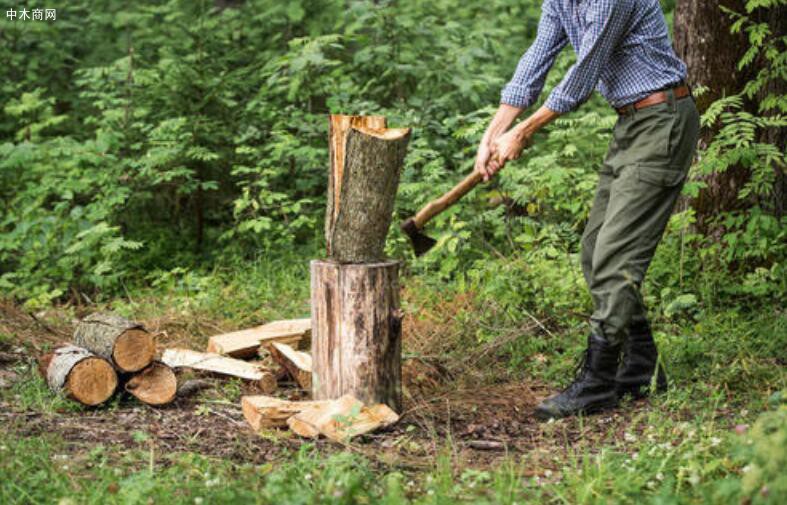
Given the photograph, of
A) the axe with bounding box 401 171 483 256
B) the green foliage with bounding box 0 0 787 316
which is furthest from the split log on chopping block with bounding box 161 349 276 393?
the green foliage with bounding box 0 0 787 316

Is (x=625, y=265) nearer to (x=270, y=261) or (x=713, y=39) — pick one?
(x=713, y=39)

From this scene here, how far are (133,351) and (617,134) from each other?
272 cm

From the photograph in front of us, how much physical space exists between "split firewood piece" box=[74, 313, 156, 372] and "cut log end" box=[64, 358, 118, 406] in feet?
0.23

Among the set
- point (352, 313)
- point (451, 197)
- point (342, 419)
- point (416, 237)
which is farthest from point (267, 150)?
point (342, 419)

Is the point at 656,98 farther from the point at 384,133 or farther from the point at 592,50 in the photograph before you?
the point at 384,133

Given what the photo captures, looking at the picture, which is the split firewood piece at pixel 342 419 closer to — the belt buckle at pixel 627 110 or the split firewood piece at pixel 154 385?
the split firewood piece at pixel 154 385

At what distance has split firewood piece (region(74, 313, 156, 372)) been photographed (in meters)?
4.71

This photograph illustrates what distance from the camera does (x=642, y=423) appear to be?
429 centimetres

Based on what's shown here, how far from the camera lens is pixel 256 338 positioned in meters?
5.57

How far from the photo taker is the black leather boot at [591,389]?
14.6ft

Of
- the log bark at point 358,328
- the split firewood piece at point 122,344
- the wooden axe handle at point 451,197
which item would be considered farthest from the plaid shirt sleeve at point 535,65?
the split firewood piece at point 122,344

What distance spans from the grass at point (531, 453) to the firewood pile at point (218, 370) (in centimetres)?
11

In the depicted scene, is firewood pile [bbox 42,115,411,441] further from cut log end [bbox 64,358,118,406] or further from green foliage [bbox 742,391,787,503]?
green foliage [bbox 742,391,787,503]

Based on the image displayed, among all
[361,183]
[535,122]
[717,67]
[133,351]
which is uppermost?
[717,67]
